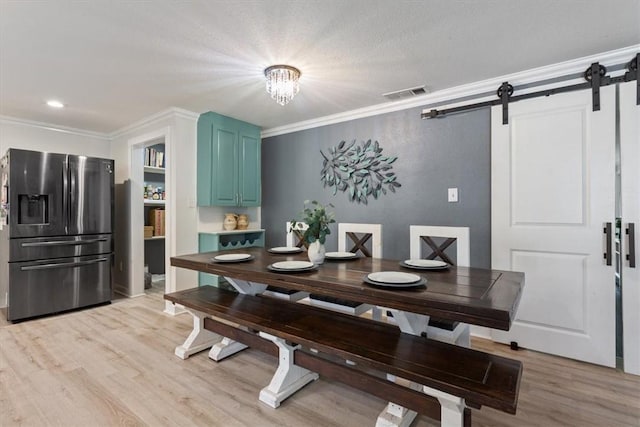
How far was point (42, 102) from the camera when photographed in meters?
3.02

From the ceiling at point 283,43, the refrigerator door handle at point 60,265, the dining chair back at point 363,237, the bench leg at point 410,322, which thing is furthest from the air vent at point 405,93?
the refrigerator door handle at point 60,265

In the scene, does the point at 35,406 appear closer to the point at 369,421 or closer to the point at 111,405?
the point at 111,405

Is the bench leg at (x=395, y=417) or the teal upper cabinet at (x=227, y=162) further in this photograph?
the teal upper cabinet at (x=227, y=162)

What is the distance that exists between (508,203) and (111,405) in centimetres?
295

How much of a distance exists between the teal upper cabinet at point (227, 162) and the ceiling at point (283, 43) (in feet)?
1.85

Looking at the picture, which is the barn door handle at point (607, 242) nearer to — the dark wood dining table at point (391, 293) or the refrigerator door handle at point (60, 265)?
the dark wood dining table at point (391, 293)

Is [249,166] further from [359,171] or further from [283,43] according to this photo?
[283,43]

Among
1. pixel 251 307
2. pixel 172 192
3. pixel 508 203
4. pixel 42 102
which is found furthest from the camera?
pixel 172 192

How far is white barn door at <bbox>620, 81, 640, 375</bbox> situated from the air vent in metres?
1.33

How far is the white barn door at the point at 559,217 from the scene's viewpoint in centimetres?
215

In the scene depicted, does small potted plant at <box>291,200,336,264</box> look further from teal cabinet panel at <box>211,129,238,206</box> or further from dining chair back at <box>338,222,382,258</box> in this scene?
teal cabinet panel at <box>211,129,238,206</box>

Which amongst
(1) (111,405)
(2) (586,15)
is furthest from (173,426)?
(2) (586,15)

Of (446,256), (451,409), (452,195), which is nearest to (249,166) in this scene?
(452,195)

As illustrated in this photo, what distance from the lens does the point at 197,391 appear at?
1.85m
